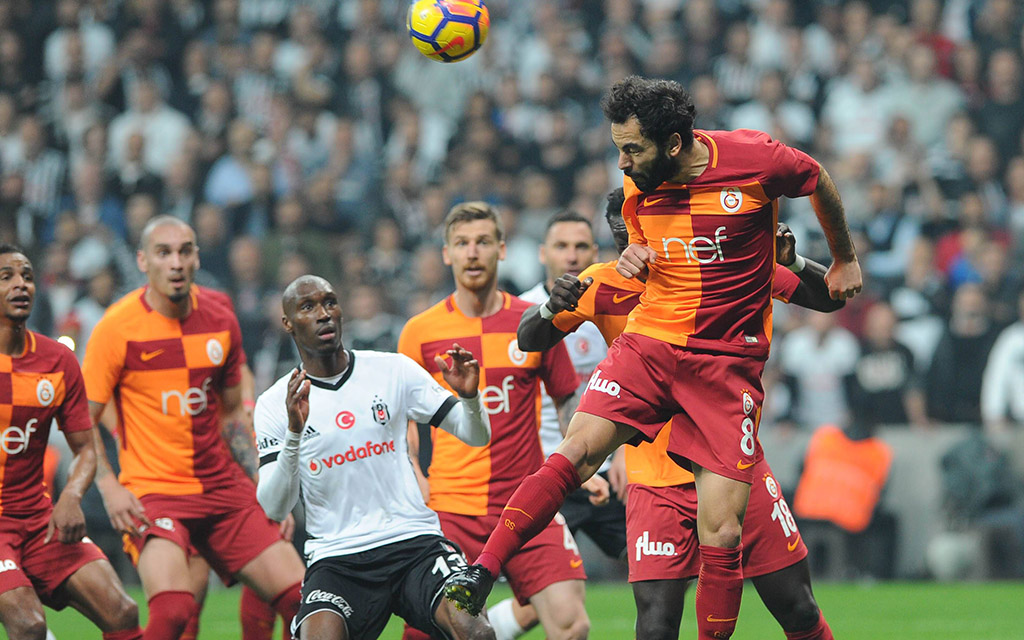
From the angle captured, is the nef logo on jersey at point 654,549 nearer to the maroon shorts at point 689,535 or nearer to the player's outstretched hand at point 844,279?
the maroon shorts at point 689,535

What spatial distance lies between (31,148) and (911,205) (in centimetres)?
962

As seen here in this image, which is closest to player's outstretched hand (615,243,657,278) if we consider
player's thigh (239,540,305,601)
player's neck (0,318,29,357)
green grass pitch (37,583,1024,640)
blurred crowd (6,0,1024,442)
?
player's thigh (239,540,305,601)

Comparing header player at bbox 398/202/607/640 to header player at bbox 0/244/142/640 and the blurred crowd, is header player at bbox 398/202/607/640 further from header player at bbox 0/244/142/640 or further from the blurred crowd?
the blurred crowd

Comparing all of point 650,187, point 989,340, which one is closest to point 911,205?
point 989,340

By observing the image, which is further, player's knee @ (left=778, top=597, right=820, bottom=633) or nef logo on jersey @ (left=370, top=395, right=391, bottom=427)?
nef logo on jersey @ (left=370, top=395, right=391, bottom=427)

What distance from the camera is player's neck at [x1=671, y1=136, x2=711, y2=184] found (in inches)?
223

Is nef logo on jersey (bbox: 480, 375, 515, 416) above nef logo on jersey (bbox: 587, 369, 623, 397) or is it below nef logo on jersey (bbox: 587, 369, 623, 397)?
below

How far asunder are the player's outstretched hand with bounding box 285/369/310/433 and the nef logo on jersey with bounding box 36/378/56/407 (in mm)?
1701

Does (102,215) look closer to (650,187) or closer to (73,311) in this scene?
(73,311)

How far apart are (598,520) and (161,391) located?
8.30ft

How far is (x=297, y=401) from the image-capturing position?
591 cm

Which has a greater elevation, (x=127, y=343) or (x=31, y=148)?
(x=31, y=148)

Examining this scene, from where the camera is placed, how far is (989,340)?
1279 centimetres

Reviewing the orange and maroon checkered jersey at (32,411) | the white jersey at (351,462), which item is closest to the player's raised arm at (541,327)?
the white jersey at (351,462)
